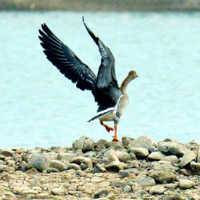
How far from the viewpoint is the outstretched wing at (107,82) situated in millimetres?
7312

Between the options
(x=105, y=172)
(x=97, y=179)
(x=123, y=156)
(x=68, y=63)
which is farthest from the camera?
(x=68, y=63)

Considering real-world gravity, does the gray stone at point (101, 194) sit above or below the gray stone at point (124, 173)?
below

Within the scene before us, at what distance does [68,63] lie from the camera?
7.92m

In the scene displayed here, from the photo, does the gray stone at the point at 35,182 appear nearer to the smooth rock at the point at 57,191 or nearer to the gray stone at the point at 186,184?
the smooth rock at the point at 57,191

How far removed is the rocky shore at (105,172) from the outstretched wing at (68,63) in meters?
0.81

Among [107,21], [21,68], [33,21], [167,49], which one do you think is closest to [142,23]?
[107,21]

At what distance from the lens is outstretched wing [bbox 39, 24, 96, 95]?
7789mm

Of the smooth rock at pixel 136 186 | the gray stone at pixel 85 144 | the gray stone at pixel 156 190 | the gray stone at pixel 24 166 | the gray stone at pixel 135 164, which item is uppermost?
the gray stone at pixel 85 144

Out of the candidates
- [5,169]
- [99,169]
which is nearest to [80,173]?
[99,169]

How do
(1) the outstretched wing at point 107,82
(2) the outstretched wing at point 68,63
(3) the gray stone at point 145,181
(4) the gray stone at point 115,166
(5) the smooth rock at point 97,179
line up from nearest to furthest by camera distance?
(3) the gray stone at point 145,181, (5) the smooth rock at point 97,179, (4) the gray stone at point 115,166, (1) the outstretched wing at point 107,82, (2) the outstretched wing at point 68,63

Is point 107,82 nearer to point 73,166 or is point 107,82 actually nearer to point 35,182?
point 73,166

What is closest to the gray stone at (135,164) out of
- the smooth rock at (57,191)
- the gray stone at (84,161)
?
the gray stone at (84,161)

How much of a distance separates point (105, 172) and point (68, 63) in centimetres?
199

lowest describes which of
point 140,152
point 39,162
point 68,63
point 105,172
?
point 105,172
